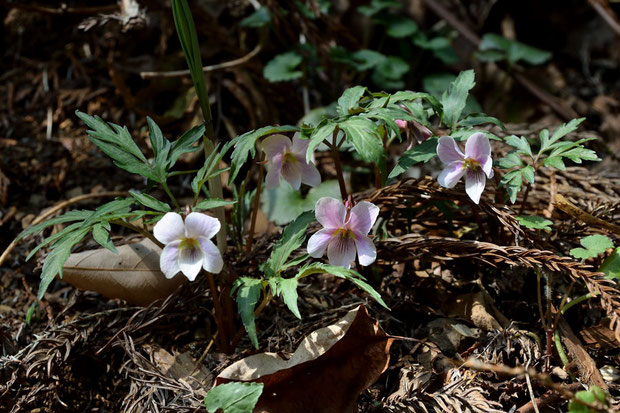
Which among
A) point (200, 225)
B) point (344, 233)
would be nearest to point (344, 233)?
point (344, 233)

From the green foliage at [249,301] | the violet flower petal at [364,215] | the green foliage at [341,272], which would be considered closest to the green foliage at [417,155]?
the violet flower petal at [364,215]

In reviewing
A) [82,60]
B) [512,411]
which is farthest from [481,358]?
[82,60]

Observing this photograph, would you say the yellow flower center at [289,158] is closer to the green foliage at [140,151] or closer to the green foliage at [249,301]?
the green foliage at [140,151]

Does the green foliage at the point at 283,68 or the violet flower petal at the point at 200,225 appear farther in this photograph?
the green foliage at the point at 283,68

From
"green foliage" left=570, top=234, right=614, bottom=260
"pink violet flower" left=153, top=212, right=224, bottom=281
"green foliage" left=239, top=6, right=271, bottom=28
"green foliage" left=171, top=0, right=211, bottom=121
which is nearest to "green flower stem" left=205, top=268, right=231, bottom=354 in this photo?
"pink violet flower" left=153, top=212, right=224, bottom=281

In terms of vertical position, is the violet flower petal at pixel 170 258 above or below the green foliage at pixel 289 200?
above

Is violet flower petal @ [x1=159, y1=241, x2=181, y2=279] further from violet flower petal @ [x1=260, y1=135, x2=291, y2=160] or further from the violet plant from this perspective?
violet flower petal @ [x1=260, y1=135, x2=291, y2=160]

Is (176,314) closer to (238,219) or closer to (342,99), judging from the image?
(238,219)
